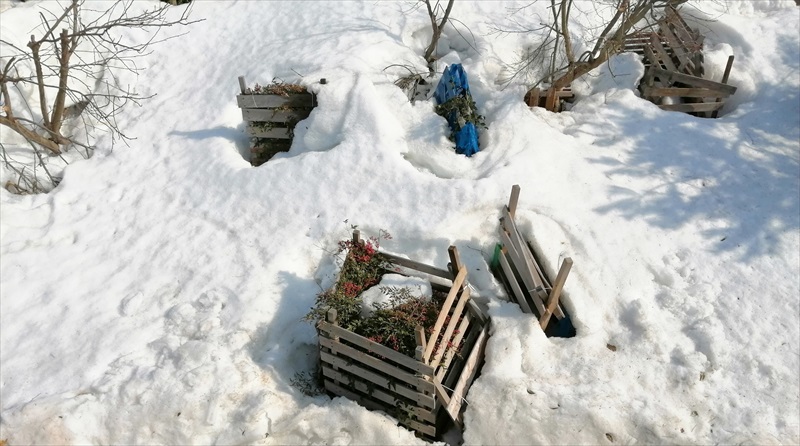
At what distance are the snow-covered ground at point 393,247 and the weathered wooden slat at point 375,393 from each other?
200 mm

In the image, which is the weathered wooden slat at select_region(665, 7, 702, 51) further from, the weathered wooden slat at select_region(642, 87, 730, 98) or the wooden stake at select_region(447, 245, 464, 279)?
the wooden stake at select_region(447, 245, 464, 279)

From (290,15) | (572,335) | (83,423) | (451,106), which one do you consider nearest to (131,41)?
(290,15)

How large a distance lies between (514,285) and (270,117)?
4672mm

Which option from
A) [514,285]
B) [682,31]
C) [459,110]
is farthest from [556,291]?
[682,31]

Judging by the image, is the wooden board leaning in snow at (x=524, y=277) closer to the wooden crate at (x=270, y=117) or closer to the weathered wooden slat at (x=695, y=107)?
the wooden crate at (x=270, y=117)

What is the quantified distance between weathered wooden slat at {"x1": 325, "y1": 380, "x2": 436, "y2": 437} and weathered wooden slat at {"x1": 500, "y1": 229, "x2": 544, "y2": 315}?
191cm

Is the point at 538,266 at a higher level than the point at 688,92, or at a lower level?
lower

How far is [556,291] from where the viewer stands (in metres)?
6.47

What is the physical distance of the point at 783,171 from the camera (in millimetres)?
8664

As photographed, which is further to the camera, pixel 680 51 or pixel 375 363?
pixel 680 51

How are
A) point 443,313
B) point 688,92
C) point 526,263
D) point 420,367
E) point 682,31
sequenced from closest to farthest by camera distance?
point 420,367 < point 443,313 < point 526,263 < point 688,92 < point 682,31

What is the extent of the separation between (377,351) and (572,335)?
264 centimetres

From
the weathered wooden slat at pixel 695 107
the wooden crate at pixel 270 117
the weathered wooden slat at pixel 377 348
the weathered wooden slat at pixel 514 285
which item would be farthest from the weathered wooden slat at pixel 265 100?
the weathered wooden slat at pixel 695 107

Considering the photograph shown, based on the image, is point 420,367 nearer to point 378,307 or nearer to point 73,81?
point 378,307
